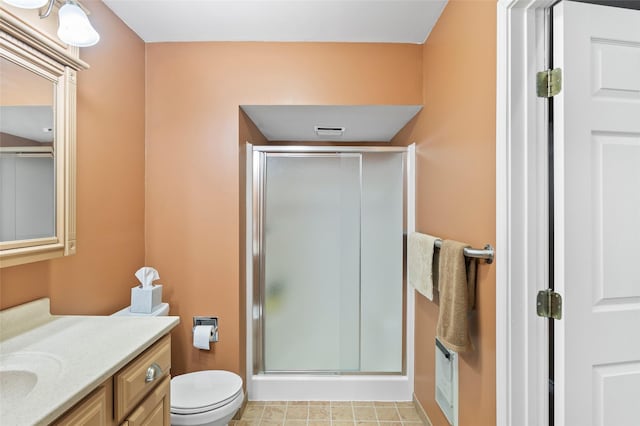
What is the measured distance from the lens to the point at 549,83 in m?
1.04

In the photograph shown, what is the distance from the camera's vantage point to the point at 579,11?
39.4 inches

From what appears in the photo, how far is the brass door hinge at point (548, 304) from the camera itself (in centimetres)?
103

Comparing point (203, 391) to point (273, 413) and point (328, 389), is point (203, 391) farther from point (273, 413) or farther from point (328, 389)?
point (328, 389)

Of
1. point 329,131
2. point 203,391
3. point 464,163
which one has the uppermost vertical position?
point 329,131

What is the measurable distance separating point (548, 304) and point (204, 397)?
1629 mm

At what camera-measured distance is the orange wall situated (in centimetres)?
122

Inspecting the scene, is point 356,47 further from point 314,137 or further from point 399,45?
point 314,137

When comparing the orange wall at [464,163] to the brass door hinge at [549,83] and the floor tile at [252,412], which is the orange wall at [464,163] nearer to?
the brass door hinge at [549,83]

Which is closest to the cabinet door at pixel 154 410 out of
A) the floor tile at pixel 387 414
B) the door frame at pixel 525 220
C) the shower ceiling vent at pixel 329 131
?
the door frame at pixel 525 220

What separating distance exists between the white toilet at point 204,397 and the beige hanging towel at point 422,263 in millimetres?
1162

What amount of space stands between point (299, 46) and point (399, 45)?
2.16 feet

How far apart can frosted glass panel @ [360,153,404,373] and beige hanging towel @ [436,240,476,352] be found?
0.93 m

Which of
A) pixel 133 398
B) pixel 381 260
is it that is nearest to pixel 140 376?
pixel 133 398

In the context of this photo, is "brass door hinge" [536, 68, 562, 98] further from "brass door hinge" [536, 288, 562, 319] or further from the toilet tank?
the toilet tank
